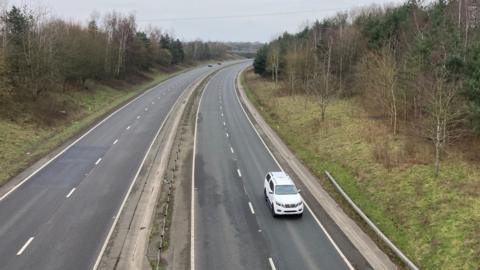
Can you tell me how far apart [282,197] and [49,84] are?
1577 inches

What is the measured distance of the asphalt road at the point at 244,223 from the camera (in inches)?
809

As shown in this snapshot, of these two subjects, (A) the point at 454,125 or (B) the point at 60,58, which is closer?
(A) the point at 454,125

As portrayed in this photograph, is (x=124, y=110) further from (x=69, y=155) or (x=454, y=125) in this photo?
(x=454, y=125)

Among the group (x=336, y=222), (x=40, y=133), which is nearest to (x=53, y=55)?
(x=40, y=133)

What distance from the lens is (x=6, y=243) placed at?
21328mm

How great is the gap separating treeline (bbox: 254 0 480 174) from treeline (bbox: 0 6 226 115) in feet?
102

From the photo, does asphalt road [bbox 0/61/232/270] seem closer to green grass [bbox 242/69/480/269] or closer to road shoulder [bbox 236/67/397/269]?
road shoulder [bbox 236/67/397/269]

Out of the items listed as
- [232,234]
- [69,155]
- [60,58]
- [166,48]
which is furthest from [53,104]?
[166,48]

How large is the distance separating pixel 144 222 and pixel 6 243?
6419 millimetres

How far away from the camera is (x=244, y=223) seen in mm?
24750

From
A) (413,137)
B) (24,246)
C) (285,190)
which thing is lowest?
(24,246)

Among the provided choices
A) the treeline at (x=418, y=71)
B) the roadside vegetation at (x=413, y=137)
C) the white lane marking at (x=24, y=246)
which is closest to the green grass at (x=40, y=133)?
the white lane marking at (x=24, y=246)

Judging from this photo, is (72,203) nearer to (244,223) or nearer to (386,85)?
(244,223)

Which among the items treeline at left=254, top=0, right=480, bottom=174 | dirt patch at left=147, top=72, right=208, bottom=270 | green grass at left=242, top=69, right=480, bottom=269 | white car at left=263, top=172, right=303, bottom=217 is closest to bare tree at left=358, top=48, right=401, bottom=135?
treeline at left=254, top=0, right=480, bottom=174
